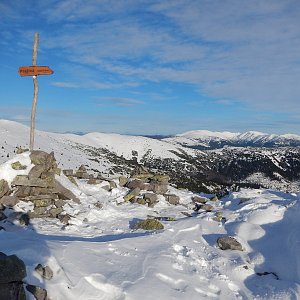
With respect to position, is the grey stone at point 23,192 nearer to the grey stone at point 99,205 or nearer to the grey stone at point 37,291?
the grey stone at point 99,205

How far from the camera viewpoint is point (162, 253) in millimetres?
11531

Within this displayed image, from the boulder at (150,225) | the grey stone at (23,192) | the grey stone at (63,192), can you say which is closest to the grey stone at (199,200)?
the boulder at (150,225)

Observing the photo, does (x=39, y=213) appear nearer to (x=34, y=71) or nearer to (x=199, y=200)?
(x=34, y=71)

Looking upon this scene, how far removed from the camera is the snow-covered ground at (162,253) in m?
8.84

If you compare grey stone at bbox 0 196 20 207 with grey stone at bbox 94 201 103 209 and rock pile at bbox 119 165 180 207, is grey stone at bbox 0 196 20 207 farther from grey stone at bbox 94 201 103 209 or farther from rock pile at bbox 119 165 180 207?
rock pile at bbox 119 165 180 207

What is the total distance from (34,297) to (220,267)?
6182 mm

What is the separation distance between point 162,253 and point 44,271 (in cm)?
443

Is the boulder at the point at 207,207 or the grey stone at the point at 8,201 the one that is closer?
the grey stone at the point at 8,201

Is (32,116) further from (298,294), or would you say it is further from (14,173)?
(298,294)

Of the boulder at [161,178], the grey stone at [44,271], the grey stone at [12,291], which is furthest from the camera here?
the boulder at [161,178]

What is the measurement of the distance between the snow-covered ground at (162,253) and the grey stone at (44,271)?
0.52 feet

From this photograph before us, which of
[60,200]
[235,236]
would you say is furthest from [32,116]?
[235,236]

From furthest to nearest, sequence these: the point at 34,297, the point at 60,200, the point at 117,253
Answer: the point at 60,200, the point at 117,253, the point at 34,297

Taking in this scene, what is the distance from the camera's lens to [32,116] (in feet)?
63.8
